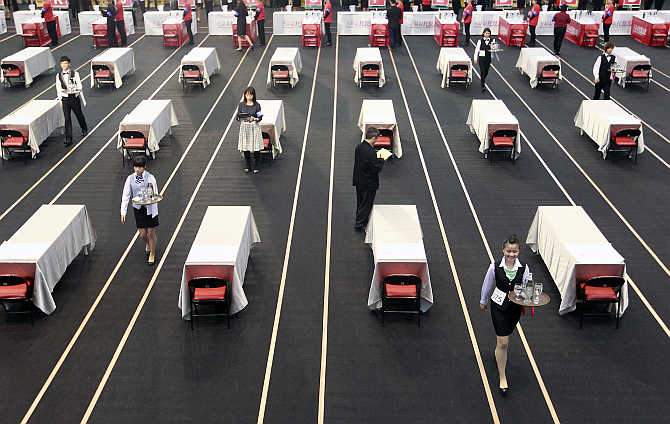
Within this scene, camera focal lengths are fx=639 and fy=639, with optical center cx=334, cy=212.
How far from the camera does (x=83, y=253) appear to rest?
9.05 meters

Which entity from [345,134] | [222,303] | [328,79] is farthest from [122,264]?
[328,79]

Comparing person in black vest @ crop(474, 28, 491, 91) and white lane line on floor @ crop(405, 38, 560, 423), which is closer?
white lane line on floor @ crop(405, 38, 560, 423)

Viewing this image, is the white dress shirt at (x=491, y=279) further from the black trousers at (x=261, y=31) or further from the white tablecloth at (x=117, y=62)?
the black trousers at (x=261, y=31)

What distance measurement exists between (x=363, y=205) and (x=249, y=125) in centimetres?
282

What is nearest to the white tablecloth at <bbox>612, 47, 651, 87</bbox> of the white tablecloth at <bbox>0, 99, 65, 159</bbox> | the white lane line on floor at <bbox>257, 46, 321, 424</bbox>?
the white lane line on floor at <bbox>257, 46, 321, 424</bbox>

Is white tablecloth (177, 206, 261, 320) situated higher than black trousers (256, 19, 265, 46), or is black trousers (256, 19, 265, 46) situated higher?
black trousers (256, 19, 265, 46)

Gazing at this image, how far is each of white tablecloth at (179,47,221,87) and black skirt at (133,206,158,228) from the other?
353 inches

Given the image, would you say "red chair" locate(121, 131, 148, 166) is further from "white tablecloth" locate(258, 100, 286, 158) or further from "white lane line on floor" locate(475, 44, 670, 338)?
"white lane line on floor" locate(475, 44, 670, 338)

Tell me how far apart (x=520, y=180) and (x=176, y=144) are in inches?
266

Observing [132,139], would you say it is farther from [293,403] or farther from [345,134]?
[293,403]

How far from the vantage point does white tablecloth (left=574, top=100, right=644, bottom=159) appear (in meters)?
12.0

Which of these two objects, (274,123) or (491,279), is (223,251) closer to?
(491,279)

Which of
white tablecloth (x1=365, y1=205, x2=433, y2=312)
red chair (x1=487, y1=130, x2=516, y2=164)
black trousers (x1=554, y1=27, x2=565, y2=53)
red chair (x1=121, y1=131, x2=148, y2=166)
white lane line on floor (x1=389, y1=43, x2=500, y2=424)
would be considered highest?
black trousers (x1=554, y1=27, x2=565, y2=53)

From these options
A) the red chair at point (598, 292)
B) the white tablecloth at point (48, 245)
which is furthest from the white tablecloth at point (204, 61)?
the red chair at point (598, 292)
